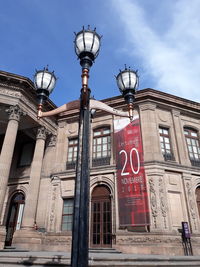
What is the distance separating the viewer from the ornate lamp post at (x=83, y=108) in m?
2.67

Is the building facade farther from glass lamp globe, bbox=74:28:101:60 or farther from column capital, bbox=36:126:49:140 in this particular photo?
glass lamp globe, bbox=74:28:101:60

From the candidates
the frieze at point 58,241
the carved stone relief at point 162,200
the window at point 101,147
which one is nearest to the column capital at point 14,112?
the window at point 101,147

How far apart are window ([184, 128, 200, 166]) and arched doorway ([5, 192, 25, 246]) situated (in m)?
11.2

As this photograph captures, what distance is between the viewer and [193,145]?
14.2 meters

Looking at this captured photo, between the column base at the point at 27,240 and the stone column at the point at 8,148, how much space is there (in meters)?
1.95

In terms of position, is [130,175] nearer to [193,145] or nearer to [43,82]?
[193,145]

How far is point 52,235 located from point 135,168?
613 centimetres

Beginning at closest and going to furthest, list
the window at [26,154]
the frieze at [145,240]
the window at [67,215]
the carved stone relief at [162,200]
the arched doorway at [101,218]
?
the frieze at [145,240]
the carved stone relief at [162,200]
the arched doorway at [101,218]
the window at [67,215]
the window at [26,154]

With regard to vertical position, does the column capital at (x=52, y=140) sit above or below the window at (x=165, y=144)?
above

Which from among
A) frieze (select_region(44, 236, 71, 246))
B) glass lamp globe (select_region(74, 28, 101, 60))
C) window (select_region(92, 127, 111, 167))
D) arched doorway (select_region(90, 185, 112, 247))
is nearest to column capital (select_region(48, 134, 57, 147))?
window (select_region(92, 127, 111, 167))

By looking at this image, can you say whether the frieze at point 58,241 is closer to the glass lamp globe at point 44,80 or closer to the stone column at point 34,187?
the stone column at point 34,187

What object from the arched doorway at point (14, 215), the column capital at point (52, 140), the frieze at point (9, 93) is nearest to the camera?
the frieze at point (9, 93)

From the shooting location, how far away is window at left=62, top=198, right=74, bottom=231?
12.7m

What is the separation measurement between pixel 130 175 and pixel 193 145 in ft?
17.1
